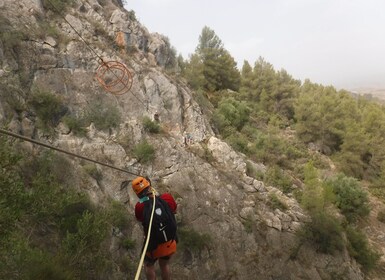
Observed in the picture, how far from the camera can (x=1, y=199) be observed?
5.08 meters

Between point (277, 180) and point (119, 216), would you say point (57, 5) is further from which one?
point (277, 180)

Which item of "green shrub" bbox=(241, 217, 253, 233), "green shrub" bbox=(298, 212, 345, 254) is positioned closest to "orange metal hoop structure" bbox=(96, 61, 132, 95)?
"green shrub" bbox=(241, 217, 253, 233)

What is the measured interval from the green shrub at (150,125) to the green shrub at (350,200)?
526 inches

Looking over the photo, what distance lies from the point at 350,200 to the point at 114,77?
16.7 metres

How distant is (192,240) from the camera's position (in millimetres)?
12758

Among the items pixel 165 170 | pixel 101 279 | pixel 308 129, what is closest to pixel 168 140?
pixel 165 170

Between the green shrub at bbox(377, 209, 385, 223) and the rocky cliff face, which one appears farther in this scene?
the green shrub at bbox(377, 209, 385, 223)

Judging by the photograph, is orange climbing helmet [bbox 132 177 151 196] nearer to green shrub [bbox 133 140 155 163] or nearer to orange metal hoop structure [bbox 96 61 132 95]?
green shrub [bbox 133 140 155 163]

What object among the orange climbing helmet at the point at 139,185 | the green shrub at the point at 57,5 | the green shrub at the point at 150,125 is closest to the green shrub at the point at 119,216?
the green shrub at the point at 150,125

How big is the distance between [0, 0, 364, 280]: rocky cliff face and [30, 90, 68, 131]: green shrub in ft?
1.10

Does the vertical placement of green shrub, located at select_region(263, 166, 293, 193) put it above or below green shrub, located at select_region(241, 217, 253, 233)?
above

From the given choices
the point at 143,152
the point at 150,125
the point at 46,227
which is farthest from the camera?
the point at 150,125

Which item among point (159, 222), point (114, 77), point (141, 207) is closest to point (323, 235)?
point (114, 77)

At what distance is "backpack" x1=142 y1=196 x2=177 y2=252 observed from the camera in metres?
4.77
